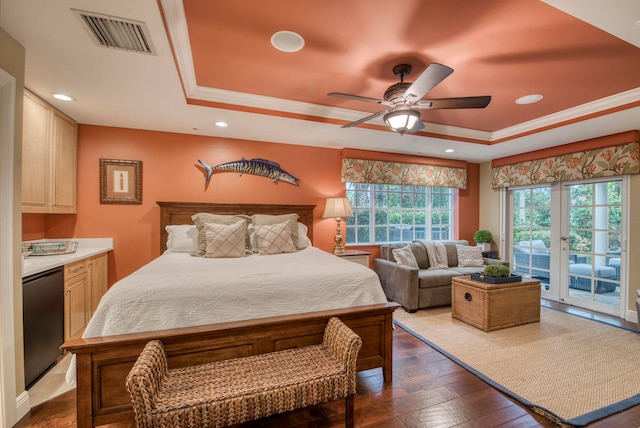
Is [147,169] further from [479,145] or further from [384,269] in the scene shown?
[479,145]

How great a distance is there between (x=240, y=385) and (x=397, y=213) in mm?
4063

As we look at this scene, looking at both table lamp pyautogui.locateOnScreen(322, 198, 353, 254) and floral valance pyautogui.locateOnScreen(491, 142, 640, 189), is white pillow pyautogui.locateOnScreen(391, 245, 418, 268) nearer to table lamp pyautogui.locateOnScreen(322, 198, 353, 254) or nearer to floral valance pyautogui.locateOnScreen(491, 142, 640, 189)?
table lamp pyautogui.locateOnScreen(322, 198, 353, 254)

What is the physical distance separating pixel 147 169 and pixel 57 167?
0.85 metres

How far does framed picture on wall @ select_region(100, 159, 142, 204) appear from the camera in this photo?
3354 millimetres

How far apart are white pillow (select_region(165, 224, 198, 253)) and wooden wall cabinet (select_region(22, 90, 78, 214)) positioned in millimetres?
1077

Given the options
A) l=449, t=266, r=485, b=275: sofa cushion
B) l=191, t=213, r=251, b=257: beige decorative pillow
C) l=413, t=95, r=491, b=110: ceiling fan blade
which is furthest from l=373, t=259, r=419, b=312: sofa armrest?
l=413, t=95, r=491, b=110: ceiling fan blade

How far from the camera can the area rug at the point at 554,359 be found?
6.27 feet

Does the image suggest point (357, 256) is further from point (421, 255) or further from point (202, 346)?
point (202, 346)

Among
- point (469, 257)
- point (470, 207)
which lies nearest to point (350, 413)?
point (469, 257)

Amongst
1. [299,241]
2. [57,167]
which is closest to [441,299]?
[299,241]

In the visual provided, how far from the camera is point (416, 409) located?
1862mm

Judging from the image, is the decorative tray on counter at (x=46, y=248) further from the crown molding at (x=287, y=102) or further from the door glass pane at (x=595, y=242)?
the door glass pane at (x=595, y=242)

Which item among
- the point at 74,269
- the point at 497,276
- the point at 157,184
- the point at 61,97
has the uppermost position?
the point at 61,97

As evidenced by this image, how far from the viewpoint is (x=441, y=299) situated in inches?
151
